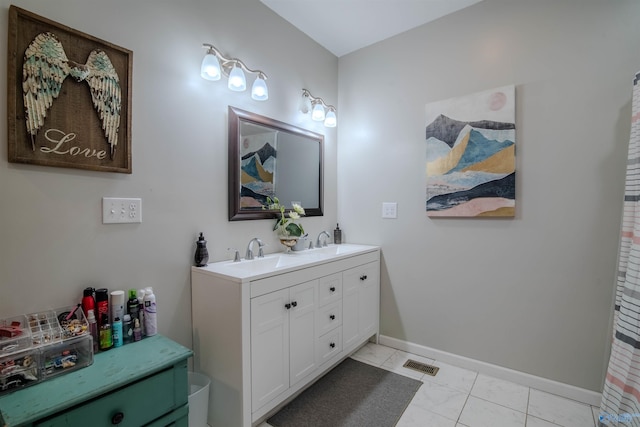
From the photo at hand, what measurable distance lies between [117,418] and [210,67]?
1.67 m

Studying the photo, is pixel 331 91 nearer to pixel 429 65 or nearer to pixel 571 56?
pixel 429 65

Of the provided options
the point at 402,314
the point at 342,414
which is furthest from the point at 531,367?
the point at 342,414

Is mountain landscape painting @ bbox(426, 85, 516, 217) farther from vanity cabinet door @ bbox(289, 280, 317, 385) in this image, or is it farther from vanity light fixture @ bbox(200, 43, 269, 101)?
vanity light fixture @ bbox(200, 43, 269, 101)

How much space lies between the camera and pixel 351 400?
6.09 feet

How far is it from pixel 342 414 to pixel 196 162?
1697 millimetres

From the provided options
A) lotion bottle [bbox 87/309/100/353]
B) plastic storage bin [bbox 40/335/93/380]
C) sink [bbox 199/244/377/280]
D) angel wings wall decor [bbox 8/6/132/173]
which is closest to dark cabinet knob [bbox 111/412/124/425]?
plastic storage bin [bbox 40/335/93/380]

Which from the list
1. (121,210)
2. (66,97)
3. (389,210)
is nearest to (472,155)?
(389,210)

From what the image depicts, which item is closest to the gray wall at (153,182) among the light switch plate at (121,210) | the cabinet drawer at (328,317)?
the light switch plate at (121,210)

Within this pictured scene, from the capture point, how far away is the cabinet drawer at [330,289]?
6.28 feet

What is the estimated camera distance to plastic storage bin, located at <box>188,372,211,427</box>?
1.47 meters

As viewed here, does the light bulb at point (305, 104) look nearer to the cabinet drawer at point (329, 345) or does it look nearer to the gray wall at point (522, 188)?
the gray wall at point (522, 188)

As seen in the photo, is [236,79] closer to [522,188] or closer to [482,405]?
[522,188]

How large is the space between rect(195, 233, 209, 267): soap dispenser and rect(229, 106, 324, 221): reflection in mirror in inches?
10.6

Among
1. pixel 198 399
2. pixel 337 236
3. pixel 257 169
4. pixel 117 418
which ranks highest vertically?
pixel 257 169
